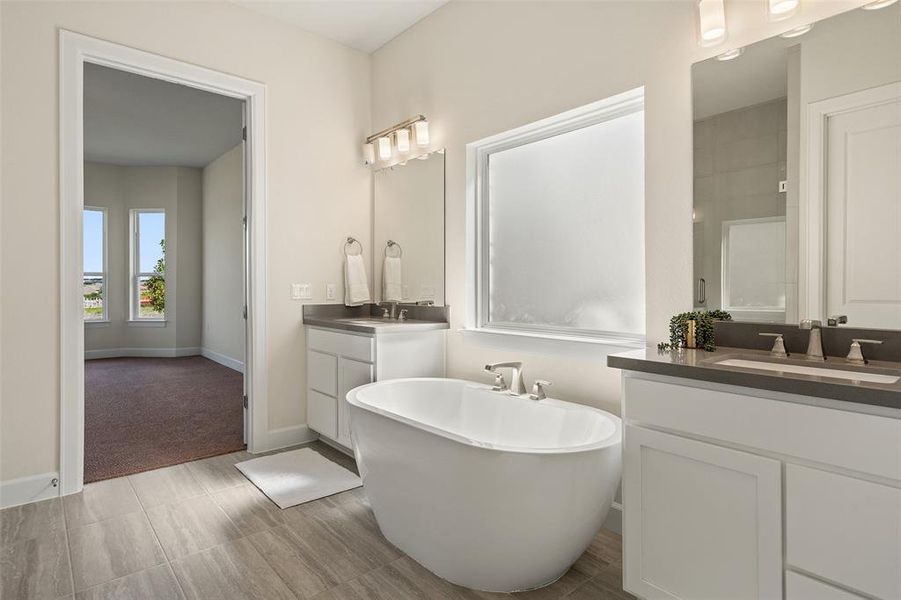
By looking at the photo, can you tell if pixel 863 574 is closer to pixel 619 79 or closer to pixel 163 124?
pixel 619 79

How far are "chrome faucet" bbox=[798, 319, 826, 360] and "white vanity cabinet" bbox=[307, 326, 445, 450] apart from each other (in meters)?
1.99

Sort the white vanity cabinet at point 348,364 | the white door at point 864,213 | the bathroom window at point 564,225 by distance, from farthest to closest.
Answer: the white vanity cabinet at point 348,364, the bathroom window at point 564,225, the white door at point 864,213

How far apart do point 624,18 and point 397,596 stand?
257 centimetres

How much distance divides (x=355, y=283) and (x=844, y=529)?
308 cm

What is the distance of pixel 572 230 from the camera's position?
8.79 ft

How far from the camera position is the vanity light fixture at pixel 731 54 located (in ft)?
Result: 6.16

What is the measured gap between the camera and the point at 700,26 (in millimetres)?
1938

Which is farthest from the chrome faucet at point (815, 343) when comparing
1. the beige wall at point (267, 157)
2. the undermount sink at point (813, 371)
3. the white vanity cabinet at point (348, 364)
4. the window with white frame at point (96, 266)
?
the window with white frame at point (96, 266)

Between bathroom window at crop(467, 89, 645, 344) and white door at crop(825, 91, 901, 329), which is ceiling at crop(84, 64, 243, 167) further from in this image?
white door at crop(825, 91, 901, 329)

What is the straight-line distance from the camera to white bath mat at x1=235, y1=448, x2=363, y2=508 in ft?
8.58

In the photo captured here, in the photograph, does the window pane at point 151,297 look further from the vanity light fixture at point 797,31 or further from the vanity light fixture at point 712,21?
the vanity light fixture at point 797,31

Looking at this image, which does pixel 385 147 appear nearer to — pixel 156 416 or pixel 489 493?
pixel 489 493

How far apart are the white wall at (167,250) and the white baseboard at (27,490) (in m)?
5.28

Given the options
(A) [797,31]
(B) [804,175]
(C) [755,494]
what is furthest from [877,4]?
(C) [755,494]
